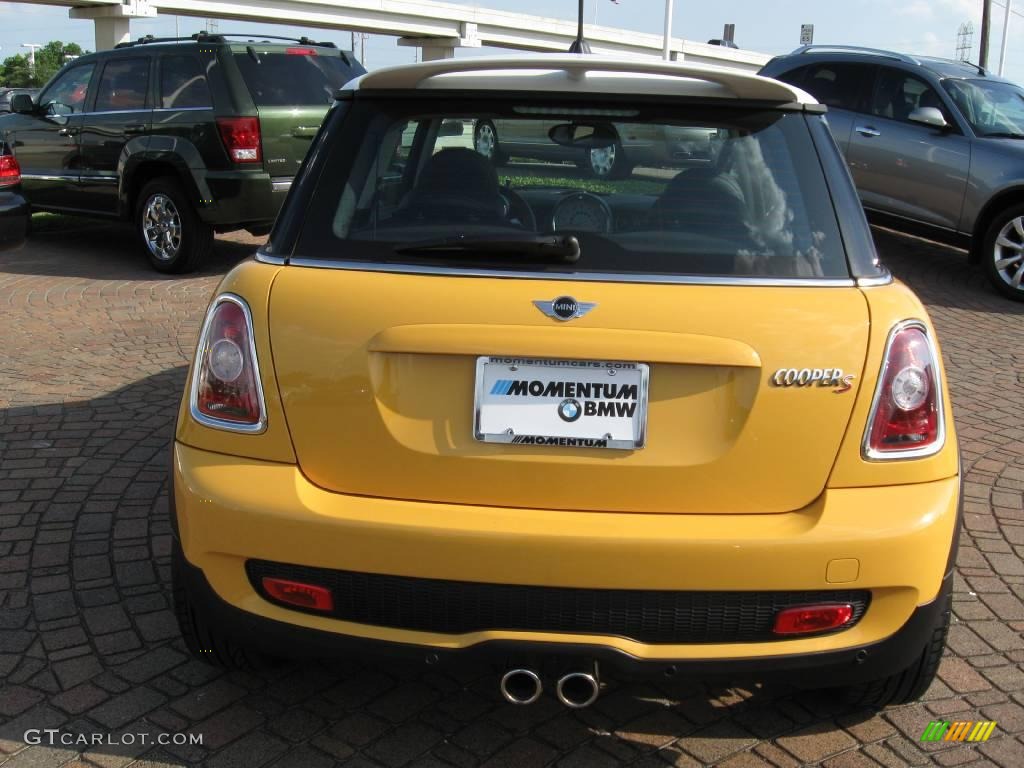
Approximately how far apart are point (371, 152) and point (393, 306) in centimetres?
53

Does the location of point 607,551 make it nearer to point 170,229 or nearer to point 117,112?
point 170,229

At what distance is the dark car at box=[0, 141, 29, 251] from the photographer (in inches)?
375

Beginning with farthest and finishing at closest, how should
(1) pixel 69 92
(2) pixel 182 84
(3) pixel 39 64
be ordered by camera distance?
(3) pixel 39 64 → (1) pixel 69 92 → (2) pixel 182 84

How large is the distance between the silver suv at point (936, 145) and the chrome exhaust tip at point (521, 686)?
8333mm

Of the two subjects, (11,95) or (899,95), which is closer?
(11,95)

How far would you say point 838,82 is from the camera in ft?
37.7

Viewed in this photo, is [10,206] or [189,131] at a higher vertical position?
[189,131]

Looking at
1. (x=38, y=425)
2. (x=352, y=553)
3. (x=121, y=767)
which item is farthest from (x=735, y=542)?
(x=38, y=425)

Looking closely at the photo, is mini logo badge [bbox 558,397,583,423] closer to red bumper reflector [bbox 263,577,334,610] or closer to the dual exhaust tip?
the dual exhaust tip

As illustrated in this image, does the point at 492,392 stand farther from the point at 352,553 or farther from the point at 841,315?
the point at 841,315

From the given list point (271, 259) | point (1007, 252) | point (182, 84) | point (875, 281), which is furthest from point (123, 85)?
point (875, 281)

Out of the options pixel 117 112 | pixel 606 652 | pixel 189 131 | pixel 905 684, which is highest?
pixel 117 112

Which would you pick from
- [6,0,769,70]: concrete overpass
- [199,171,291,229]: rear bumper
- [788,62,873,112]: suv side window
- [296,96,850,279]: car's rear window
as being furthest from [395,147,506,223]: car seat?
[6,0,769,70]: concrete overpass

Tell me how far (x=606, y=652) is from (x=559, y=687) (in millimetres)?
165
